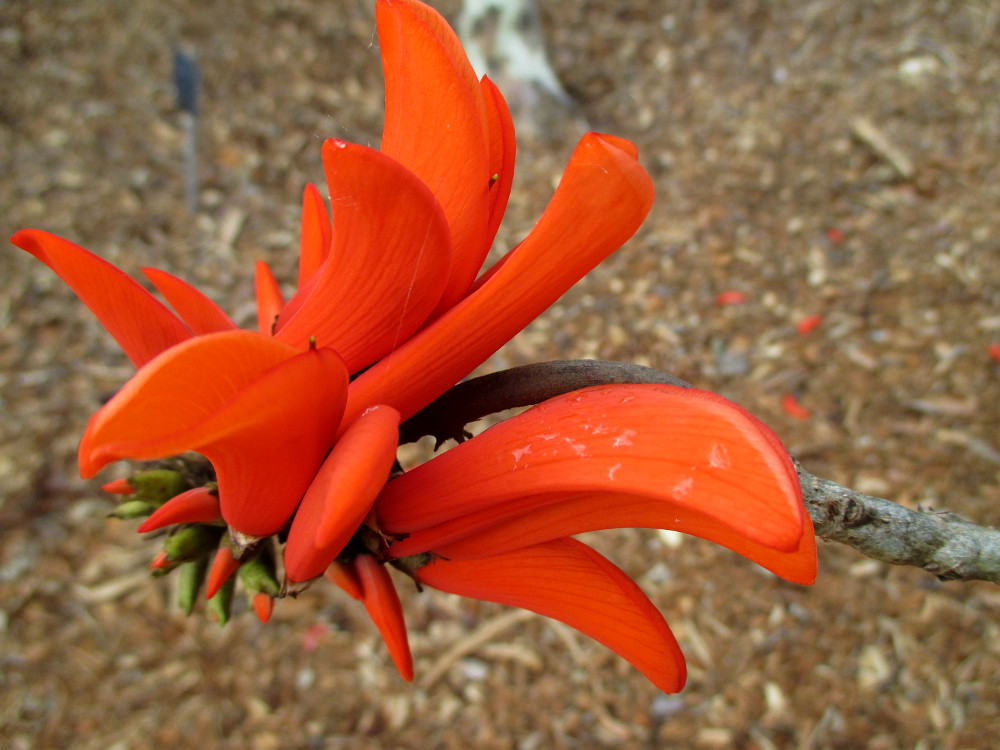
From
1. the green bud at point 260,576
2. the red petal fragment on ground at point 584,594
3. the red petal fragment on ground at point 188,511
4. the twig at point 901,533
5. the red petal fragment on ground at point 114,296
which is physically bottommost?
the green bud at point 260,576

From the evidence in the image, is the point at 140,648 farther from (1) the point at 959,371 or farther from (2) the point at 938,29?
(2) the point at 938,29

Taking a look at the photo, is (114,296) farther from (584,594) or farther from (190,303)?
(584,594)

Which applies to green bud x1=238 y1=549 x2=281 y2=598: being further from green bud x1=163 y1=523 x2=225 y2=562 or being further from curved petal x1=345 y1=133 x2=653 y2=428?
curved petal x1=345 y1=133 x2=653 y2=428

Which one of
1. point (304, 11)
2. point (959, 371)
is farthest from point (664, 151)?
point (304, 11)

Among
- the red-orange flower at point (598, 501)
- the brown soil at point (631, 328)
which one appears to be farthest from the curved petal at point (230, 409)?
the brown soil at point (631, 328)

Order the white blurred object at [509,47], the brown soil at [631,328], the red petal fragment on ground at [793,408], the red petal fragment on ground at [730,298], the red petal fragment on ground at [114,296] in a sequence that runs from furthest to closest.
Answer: the white blurred object at [509,47], the red petal fragment on ground at [730,298], the red petal fragment on ground at [793,408], the brown soil at [631,328], the red petal fragment on ground at [114,296]

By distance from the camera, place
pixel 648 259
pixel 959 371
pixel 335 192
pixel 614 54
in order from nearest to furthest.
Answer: pixel 335 192, pixel 959 371, pixel 648 259, pixel 614 54

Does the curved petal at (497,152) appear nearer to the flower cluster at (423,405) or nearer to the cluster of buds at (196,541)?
the flower cluster at (423,405)
